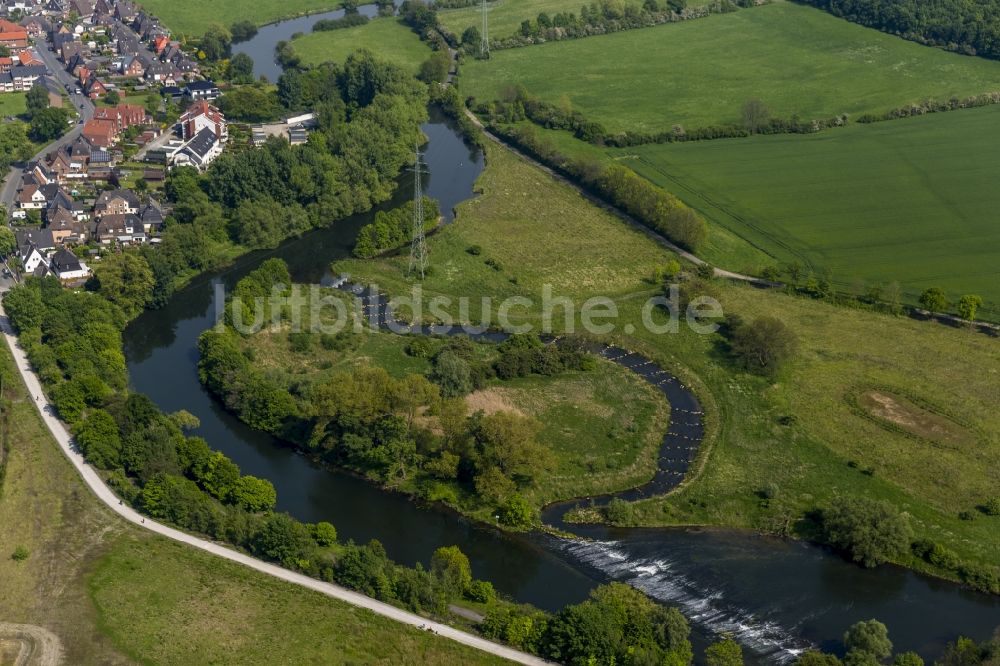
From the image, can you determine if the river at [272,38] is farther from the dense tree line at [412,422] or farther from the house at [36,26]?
the dense tree line at [412,422]

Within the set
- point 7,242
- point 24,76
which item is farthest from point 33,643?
point 24,76

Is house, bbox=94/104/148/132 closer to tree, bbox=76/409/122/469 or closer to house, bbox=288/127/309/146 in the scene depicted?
house, bbox=288/127/309/146

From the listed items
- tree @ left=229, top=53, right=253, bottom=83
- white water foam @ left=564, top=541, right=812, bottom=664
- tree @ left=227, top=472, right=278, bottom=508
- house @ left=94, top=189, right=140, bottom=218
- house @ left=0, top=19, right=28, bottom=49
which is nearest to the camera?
white water foam @ left=564, top=541, right=812, bottom=664

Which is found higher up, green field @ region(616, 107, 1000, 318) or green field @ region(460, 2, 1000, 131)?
green field @ region(460, 2, 1000, 131)

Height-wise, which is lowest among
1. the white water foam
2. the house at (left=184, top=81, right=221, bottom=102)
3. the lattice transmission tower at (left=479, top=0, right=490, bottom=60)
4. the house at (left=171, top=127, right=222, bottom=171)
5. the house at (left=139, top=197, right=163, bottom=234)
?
the white water foam

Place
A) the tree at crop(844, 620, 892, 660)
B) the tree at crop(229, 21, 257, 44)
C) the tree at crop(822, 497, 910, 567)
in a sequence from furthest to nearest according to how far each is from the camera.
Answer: the tree at crop(229, 21, 257, 44) < the tree at crop(822, 497, 910, 567) < the tree at crop(844, 620, 892, 660)

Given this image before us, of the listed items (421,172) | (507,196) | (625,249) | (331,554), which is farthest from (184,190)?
(331,554)

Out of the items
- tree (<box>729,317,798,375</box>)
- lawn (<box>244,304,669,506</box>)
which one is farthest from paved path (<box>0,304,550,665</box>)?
Result: tree (<box>729,317,798,375</box>)
